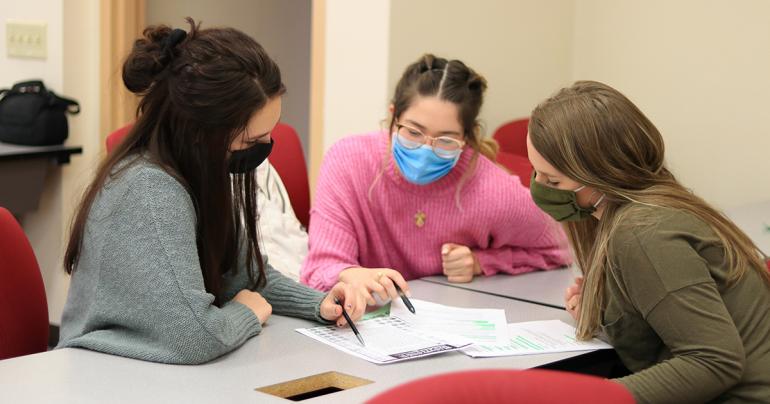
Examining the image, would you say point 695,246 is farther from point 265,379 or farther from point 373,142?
point 373,142

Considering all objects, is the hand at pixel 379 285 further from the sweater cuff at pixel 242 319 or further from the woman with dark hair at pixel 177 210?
the sweater cuff at pixel 242 319

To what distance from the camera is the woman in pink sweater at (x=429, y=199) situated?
2365 millimetres

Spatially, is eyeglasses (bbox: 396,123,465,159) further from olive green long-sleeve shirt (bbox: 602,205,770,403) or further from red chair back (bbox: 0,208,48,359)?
red chair back (bbox: 0,208,48,359)

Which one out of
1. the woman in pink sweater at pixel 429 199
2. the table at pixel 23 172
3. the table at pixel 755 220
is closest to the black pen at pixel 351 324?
the woman in pink sweater at pixel 429 199

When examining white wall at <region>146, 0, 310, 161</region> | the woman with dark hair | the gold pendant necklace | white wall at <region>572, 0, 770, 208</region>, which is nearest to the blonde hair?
the woman with dark hair

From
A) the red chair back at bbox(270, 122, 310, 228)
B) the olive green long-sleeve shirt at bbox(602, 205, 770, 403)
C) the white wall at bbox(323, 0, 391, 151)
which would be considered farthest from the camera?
the white wall at bbox(323, 0, 391, 151)

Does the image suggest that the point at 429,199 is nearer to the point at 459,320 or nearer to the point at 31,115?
the point at 459,320

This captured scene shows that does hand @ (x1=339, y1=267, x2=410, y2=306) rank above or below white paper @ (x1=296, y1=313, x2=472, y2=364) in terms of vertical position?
above

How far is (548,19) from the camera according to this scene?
3957 mm

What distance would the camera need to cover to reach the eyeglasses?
7.70 feet

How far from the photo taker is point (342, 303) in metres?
1.93

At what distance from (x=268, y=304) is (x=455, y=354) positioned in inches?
15.7

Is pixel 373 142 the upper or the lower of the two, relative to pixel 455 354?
upper

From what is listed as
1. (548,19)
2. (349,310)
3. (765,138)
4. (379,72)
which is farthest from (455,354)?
(548,19)
